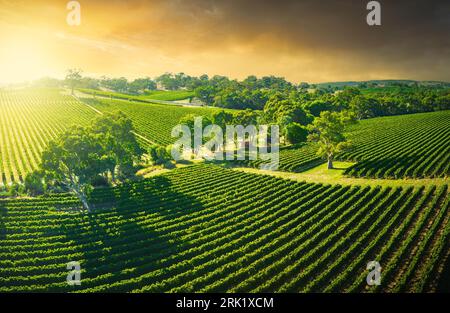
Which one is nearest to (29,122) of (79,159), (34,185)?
(34,185)

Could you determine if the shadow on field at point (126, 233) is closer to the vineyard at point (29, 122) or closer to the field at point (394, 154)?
the vineyard at point (29, 122)

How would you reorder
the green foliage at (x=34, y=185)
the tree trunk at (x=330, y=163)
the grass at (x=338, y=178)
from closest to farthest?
the green foliage at (x=34, y=185)
the grass at (x=338, y=178)
the tree trunk at (x=330, y=163)

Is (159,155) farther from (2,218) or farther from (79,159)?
(2,218)

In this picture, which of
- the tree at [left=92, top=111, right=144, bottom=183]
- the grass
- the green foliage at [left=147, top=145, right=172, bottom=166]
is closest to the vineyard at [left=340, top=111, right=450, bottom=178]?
the grass

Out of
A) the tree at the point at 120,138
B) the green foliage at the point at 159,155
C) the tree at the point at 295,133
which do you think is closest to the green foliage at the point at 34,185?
the tree at the point at 120,138

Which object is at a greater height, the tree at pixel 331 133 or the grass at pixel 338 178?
the tree at pixel 331 133

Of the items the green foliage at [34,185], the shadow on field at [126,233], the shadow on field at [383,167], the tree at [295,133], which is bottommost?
the shadow on field at [126,233]
